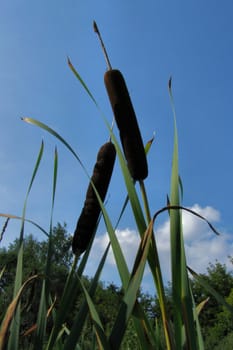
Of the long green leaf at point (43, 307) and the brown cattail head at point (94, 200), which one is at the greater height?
the brown cattail head at point (94, 200)

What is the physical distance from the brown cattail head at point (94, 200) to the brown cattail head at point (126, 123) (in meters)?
→ 0.14

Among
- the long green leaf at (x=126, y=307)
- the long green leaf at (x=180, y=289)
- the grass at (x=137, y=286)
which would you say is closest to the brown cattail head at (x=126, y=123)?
the grass at (x=137, y=286)

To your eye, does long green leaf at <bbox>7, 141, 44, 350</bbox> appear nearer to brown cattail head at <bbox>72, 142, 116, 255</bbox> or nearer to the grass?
the grass

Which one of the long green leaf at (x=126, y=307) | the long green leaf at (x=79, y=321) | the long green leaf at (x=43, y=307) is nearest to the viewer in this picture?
the long green leaf at (x=126, y=307)

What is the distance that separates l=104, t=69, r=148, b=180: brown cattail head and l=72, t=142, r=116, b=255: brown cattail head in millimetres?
139

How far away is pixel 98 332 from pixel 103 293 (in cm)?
2295

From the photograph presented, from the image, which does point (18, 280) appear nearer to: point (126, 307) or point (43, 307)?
point (43, 307)

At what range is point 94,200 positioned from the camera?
1.10 meters

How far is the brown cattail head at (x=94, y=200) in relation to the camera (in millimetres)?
1076

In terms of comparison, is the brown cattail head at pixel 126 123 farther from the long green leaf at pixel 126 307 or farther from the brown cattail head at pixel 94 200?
the long green leaf at pixel 126 307

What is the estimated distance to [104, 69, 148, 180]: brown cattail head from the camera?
3.22 ft

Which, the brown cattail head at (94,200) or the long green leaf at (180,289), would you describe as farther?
the brown cattail head at (94,200)

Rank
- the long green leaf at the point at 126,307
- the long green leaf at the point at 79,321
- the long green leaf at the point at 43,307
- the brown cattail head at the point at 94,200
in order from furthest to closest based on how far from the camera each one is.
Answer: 1. the brown cattail head at the point at 94,200
2. the long green leaf at the point at 43,307
3. the long green leaf at the point at 79,321
4. the long green leaf at the point at 126,307

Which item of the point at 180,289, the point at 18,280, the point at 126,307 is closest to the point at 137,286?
the point at 126,307
